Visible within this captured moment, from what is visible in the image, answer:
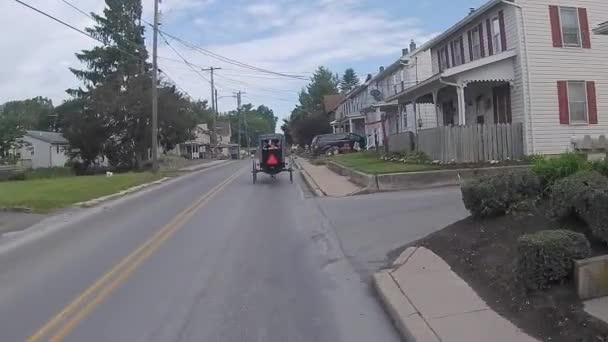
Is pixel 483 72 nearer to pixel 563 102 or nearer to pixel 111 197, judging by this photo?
pixel 563 102

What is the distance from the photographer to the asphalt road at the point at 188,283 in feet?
21.0

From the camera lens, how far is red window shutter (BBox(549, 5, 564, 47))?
24.9m

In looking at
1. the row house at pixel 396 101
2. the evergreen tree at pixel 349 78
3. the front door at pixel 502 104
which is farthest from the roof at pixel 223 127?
the front door at pixel 502 104

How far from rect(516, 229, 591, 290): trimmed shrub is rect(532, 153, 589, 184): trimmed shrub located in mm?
2999

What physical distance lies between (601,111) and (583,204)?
20.5 metres

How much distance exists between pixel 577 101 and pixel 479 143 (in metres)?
6.18

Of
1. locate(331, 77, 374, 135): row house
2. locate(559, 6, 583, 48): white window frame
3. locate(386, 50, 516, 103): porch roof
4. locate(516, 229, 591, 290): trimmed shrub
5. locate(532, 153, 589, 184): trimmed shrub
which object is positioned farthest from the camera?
locate(331, 77, 374, 135): row house

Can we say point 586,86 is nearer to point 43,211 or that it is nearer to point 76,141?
point 43,211

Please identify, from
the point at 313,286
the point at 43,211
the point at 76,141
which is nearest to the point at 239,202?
the point at 43,211

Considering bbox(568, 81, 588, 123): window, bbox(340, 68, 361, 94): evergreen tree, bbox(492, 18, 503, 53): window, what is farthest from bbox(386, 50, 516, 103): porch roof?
bbox(340, 68, 361, 94): evergreen tree

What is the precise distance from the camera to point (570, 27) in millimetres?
25234

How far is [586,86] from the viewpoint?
2517 centimetres

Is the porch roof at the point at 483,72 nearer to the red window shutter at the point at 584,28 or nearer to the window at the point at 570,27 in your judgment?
the window at the point at 570,27

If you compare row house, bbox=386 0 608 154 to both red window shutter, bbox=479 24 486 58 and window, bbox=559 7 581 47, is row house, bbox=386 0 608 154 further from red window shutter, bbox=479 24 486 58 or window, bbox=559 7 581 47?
red window shutter, bbox=479 24 486 58
